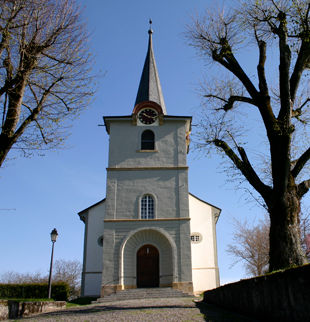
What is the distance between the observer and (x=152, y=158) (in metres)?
23.6

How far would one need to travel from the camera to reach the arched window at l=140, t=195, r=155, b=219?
2227 centimetres

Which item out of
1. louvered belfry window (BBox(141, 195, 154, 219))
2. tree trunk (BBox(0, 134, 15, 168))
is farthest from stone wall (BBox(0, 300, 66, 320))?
louvered belfry window (BBox(141, 195, 154, 219))

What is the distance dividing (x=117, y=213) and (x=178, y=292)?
6.09 meters

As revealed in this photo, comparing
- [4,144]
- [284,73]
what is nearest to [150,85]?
[284,73]

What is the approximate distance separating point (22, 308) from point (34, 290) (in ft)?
32.8

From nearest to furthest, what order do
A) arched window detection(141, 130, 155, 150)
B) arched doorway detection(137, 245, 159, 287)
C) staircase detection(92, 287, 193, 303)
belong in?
1. staircase detection(92, 287, 193, 303)
2. arched doorway detection(137, 245, 159, 287)
3. arched window detection(141, 130, 155, 150)

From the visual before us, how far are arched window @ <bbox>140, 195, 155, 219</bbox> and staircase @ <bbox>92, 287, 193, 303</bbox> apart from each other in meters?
4.48

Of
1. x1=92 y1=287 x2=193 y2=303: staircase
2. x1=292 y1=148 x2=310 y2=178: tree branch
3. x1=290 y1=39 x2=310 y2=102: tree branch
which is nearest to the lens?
x1=292 y1=148 x2=310 y2=178: tree branch

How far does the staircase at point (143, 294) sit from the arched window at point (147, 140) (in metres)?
9.21

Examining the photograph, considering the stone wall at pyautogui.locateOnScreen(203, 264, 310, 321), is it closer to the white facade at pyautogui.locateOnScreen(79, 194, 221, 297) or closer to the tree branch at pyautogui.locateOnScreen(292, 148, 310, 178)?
the tree branch at pyautogui.locateOnScreen(292, 148, 310, 178)

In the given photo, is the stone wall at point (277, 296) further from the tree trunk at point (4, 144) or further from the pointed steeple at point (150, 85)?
the pointed steeple at point (150, 85)

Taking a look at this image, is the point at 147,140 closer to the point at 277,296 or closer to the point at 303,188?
the point at 303,188

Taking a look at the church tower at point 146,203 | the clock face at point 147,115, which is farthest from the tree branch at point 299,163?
the clock face at point 147,115

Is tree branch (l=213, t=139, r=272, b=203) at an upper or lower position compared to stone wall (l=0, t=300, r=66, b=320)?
upper
